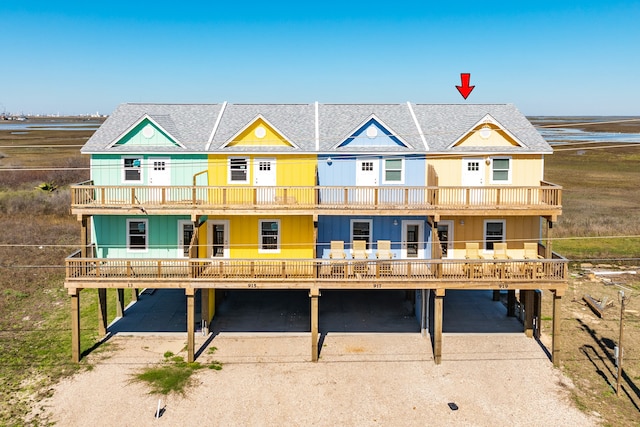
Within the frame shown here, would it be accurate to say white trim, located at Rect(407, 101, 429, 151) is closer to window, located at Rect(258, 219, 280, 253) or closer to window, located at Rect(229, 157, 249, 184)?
window, located at Rect(258, 219, 280, 253)

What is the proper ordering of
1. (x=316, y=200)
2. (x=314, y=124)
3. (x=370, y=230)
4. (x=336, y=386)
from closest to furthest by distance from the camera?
(x=336, y=386) < (x=316, y=200) < (x=370, y=230) < (x=314, y=124)

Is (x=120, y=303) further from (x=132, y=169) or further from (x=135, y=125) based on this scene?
(x=135, y=125)

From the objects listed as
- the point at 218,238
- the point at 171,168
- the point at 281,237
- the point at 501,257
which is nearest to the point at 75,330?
the point at 218,238

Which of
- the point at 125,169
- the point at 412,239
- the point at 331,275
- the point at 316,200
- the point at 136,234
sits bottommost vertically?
the point at 331,275

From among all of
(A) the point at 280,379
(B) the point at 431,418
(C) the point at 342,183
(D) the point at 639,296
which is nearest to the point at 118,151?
(C) the point at 342,183

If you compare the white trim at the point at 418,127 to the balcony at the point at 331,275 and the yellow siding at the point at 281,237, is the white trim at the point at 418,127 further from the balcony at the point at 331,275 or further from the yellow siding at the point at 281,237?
the yellow siding at the point at 281,237

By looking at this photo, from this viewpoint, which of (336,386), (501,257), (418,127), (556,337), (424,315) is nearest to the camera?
(336,386)
